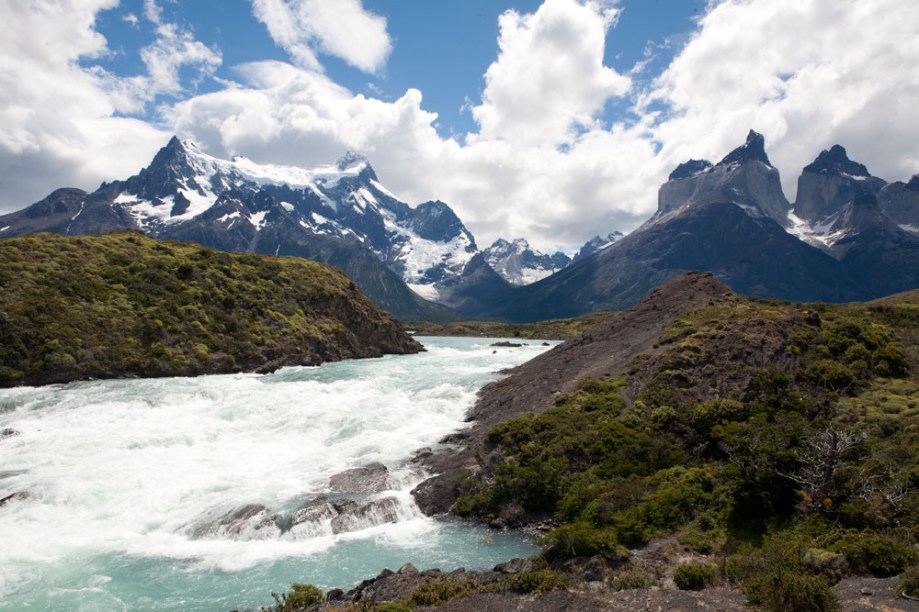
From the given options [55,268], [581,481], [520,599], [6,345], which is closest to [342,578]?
[520,599]

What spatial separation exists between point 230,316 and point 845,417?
67.0 meters

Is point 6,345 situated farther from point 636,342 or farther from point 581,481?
point 636,342

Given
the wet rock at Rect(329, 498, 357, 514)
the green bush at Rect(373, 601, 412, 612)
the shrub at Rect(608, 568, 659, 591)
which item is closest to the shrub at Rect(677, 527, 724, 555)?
the shrub at Rect(608, 568, 659, 591)

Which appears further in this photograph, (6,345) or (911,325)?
(6,345)

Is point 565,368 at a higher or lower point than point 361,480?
higher

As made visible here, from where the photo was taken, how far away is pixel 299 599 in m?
16.8

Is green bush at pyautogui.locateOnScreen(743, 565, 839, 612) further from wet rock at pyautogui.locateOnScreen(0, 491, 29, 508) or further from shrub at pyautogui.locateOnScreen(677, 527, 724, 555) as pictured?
wet rock at pyautogui.locateOnScreen(0, 491, 29, 508)

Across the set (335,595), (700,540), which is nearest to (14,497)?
(335,595)

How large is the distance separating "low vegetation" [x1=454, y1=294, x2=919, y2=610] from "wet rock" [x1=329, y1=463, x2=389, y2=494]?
17.4ft

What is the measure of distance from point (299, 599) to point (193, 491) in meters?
13.6

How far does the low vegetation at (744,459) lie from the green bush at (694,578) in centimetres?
4

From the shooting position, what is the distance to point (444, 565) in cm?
2039

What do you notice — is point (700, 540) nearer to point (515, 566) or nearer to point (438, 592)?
point (515, 566)

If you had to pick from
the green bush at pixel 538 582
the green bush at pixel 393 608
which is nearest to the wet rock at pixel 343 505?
the green bush at pixel 393 608
